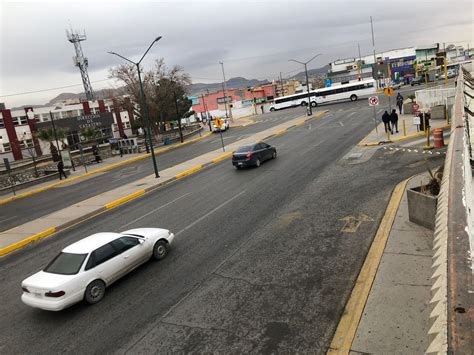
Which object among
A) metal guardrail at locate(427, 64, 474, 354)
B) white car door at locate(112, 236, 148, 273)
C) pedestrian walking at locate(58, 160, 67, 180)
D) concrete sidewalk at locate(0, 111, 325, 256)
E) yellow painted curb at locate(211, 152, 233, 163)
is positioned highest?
metal guardrail at locate(427, 64, 474, 354)

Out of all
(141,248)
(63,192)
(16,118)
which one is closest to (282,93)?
(16,118)

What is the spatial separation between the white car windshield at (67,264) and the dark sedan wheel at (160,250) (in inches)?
82.2

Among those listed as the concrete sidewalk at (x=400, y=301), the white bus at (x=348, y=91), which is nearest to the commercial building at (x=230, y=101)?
the white bus at (x=348, y=91)

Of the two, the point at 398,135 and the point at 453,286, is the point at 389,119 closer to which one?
the point at 398,135

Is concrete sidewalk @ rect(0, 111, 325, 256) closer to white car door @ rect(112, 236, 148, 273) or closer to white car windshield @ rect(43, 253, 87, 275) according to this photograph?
white car windshield @ rect(43, 253, 87, 275)

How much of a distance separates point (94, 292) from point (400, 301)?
670 centimetres

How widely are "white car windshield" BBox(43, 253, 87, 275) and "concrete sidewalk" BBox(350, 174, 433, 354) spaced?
6458 mm

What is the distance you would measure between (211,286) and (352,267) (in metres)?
3.25

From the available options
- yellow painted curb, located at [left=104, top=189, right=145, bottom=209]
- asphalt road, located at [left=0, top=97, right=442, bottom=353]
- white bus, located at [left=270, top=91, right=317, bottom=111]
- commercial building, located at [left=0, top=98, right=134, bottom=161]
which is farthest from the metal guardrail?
white bus, located at [left=270, top=91, right=317, bottom=111]

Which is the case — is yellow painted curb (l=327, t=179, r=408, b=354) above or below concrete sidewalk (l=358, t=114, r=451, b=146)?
below

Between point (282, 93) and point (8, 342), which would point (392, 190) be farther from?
point (282, 93)

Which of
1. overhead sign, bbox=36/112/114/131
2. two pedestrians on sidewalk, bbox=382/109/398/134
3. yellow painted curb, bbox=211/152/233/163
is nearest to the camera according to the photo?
two pedestrians on sidewalk, bbox=382/109/398/134

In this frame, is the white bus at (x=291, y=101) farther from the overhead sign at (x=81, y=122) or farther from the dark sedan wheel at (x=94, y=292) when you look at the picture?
the dark sedan wheel at (x=94, y=292)

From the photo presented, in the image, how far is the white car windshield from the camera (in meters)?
8.95
